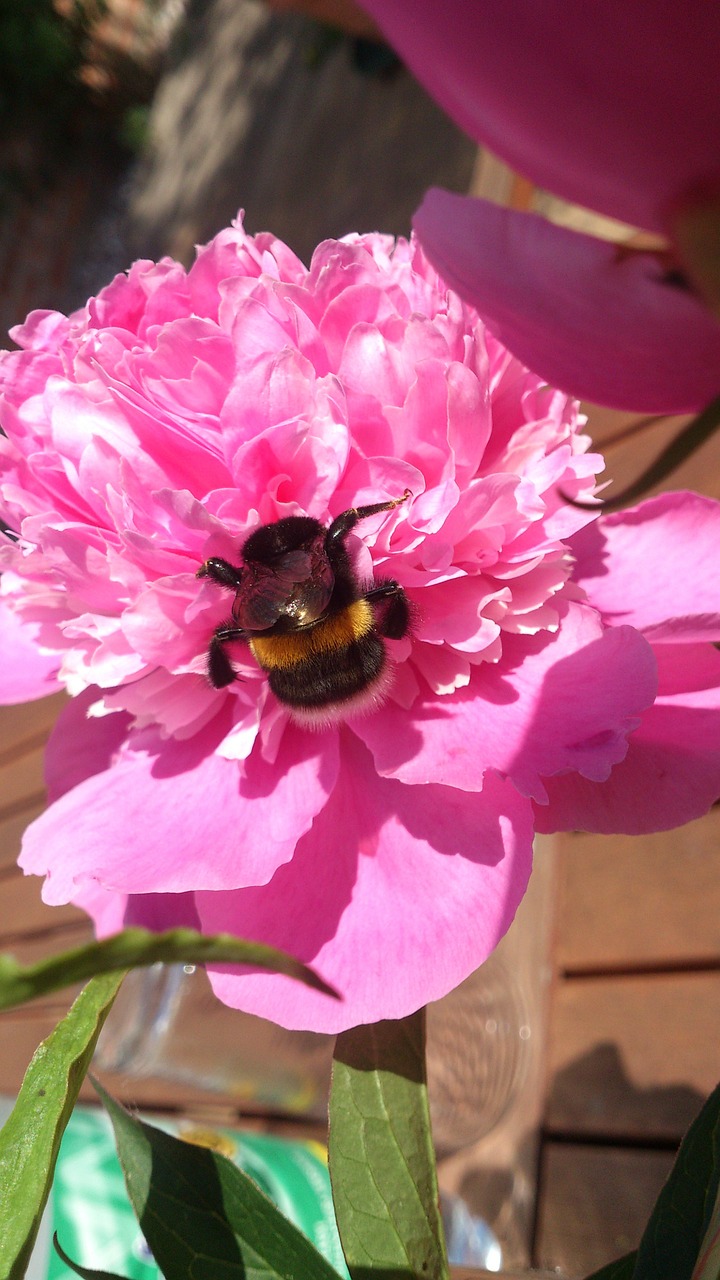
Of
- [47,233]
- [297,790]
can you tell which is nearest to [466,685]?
[297,790]

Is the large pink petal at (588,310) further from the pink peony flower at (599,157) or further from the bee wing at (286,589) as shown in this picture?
the bee wing at (286,589)

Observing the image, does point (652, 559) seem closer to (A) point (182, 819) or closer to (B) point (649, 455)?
(A) point (182, 819)

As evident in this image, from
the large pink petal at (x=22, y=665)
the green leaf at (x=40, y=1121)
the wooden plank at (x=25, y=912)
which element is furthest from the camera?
the wooden plank at (x=25, y=912)

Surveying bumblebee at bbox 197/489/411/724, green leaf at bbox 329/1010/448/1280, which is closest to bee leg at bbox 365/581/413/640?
bumblebee at bbox 197/489/411/724

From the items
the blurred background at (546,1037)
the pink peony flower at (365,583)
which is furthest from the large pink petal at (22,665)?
the blurred background at (546,1037)

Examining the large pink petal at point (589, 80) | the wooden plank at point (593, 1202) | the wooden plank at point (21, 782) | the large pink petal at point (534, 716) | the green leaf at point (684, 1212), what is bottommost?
the wooden plank at point (593, 1202)

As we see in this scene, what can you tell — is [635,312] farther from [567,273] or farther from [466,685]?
[466,685]

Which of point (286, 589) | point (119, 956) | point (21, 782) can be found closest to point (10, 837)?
point (21, 782)
